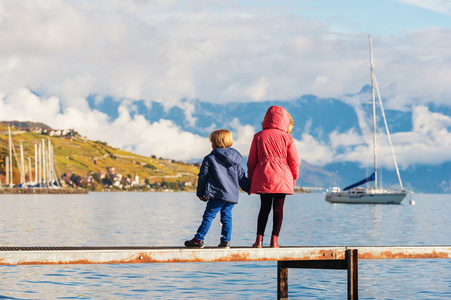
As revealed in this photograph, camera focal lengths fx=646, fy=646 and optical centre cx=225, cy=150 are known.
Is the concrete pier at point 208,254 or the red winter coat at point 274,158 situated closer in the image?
the concrete pier at point 208,254

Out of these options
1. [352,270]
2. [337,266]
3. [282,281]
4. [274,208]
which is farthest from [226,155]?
[282,281]

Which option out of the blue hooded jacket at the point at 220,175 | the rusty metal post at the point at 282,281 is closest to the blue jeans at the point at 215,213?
the blue hooded jacket at the point at 220,175

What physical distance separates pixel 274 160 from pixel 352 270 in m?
3.51

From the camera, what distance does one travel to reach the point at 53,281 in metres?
24.7

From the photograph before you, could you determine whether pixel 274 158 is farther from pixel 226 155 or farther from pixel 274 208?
pixel 274 208

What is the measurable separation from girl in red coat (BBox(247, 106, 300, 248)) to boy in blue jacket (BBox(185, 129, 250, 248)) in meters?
0.42

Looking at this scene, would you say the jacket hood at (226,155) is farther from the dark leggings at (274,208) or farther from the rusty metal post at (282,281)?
the rusty metal post at (282,281)

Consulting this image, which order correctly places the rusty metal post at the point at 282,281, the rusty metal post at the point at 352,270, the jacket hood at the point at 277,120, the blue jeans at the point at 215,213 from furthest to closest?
the rusty metal post at the point at 282,281 < the rusty metal post at the point at 352,270 < the blue jeans at the point at 215,213 < the jacket hood at the point at 277,120

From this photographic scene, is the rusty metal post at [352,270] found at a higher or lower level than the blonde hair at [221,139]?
lower

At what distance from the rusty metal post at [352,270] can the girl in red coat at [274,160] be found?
7.17 ft

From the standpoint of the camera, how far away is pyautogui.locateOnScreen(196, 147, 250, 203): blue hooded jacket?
1471 centimetres

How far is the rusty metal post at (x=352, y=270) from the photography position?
51.3 ft

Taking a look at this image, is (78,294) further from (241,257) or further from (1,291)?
(241,257)

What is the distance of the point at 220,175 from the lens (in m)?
14.8
